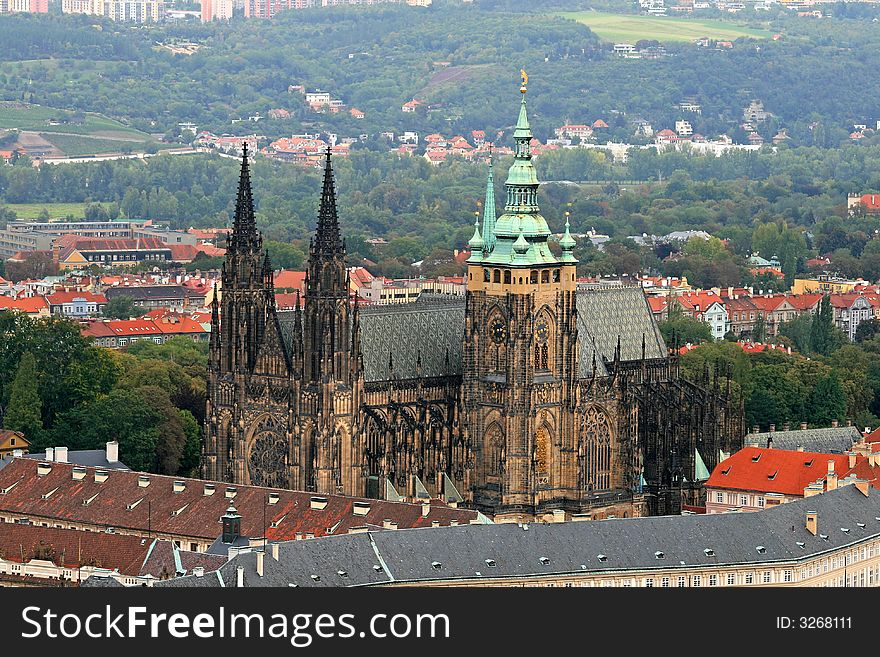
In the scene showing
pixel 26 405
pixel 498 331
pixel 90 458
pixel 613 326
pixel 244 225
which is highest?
pixel 244 225

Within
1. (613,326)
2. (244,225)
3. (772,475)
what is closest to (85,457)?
(244,225)

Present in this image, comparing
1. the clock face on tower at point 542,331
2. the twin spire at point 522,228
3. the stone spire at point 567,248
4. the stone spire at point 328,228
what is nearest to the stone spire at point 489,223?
the twin spire at point 522,228

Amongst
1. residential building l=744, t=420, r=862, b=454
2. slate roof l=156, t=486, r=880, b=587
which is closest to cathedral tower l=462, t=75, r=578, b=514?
residential building l=744, t=420, r=862, b=454

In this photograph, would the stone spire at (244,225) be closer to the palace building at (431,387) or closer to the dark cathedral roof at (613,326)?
the palace building at (431,387)

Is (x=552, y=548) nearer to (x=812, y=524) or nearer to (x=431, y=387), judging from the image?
(x=812, y=524)

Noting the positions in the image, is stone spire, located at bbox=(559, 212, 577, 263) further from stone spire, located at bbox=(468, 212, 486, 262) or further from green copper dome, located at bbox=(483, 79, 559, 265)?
stone spire, located at bbox=(468, 212, 486, 262)
